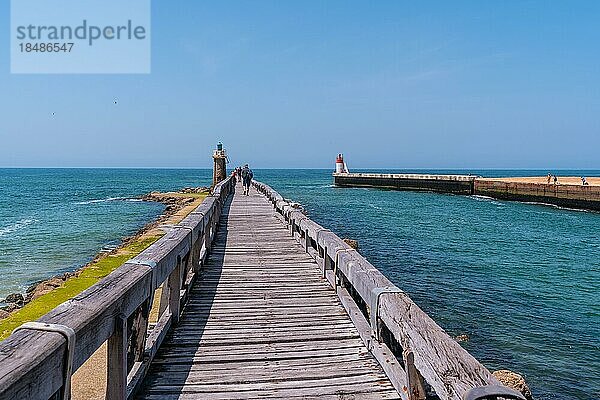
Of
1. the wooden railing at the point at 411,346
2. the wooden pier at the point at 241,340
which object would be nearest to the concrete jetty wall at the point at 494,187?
the wooden pier at the point at 241,340

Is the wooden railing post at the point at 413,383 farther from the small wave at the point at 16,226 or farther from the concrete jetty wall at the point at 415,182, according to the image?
the concrete jetty wall at the point at 415,182

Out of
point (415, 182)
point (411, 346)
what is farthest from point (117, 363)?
point (415, 182)

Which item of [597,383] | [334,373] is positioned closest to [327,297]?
[334,373]

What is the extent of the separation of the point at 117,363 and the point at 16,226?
34.3 meters

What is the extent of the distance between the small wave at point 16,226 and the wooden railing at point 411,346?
2891 cm

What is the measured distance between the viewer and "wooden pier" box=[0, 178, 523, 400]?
236cm

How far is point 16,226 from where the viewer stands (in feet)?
109

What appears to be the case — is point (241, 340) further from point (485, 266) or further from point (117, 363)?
point (485, 266)

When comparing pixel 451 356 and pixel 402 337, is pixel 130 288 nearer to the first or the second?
pixel 402 337

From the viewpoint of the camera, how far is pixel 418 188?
72.8 m

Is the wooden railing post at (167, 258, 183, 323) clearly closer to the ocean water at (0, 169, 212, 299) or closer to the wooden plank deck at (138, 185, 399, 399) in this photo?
the wooden plank deck at (138, 185, 399, 399)

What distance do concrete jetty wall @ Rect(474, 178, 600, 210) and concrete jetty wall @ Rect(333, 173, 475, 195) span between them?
3.01 metres

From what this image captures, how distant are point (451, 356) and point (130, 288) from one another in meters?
2.06

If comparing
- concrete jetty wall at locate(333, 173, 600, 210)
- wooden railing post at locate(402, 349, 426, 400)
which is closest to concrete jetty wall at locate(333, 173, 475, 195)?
concrete jetty wall at locate(333, 173, 600, 210)
